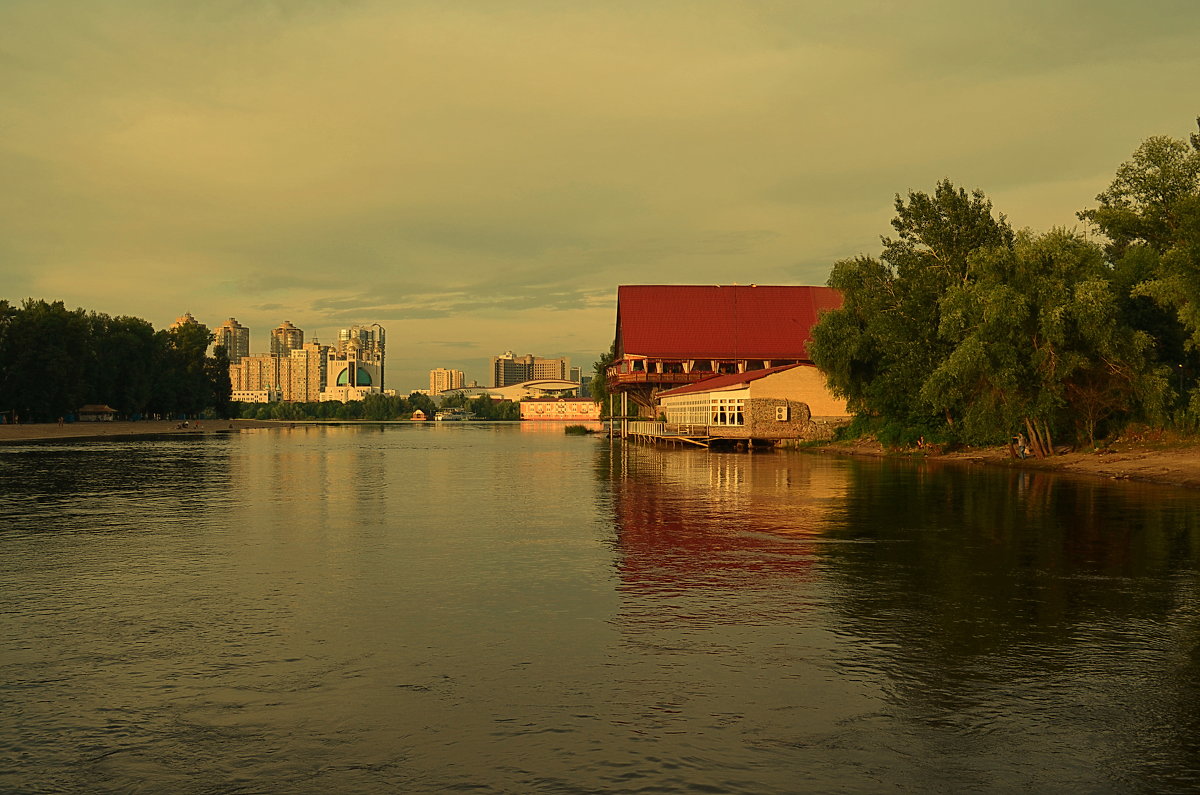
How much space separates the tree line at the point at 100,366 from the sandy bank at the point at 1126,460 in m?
94.7

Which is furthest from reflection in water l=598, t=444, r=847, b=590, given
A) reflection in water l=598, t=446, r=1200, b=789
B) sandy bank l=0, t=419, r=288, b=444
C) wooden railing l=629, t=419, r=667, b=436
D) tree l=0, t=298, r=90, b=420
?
tree l=0, t=298, r=90, b=420

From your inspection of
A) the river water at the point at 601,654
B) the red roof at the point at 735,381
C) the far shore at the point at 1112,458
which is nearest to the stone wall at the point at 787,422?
the far shore at the point at 1112,458

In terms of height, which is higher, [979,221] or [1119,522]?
[979,221]

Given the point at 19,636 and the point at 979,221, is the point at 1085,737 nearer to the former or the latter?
the point at 19,636

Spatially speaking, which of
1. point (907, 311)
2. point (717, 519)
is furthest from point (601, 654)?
point (907, 311)

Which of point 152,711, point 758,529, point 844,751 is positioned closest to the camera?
point 844,751

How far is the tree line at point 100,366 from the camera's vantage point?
106 metres

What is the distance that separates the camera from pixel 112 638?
11.3 m

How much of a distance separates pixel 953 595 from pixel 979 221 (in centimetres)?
4605

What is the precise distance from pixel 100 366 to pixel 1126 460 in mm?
119782

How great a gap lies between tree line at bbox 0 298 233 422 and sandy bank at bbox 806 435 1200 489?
311 ft

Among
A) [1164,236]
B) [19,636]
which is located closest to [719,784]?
[19,636]

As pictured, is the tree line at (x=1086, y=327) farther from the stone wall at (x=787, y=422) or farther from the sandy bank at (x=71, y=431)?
the sandy bank at (x=71, y=431)

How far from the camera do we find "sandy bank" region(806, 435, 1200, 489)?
35344 millimetres
